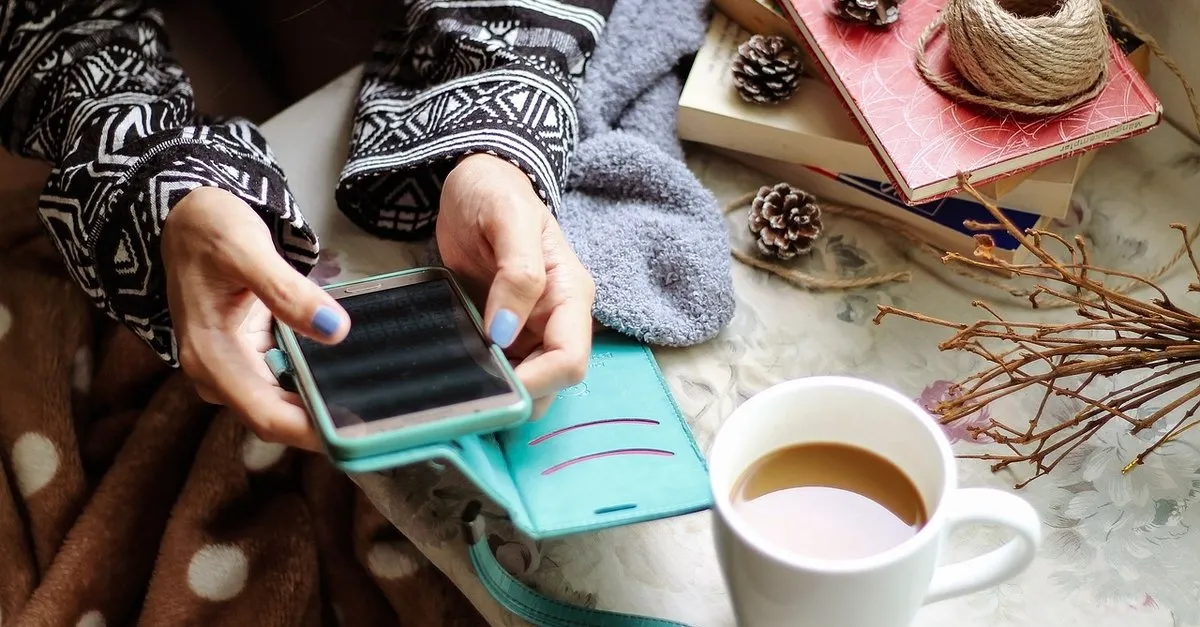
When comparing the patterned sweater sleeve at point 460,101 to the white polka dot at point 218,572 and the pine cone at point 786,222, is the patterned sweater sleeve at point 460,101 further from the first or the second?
the white polka dot at point 218,572

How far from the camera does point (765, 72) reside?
63 centimetres

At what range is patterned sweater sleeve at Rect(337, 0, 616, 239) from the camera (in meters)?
0.60

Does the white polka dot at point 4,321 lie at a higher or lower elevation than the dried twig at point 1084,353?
lower

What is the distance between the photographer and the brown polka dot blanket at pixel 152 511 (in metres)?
0.67

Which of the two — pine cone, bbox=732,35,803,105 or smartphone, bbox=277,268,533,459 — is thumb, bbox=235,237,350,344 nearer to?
smartphone, bbox=277,268,533,459

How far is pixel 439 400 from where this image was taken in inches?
17.4

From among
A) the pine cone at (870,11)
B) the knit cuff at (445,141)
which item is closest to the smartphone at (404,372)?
the knit cuff at (445,141)

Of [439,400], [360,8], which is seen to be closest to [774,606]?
[439,400]

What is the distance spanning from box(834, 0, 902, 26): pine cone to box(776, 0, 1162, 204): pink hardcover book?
0.4 inches

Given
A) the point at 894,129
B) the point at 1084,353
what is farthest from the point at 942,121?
the point at 1084,353

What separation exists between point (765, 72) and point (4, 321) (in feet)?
1.92

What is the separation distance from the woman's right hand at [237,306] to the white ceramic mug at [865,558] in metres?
0.20

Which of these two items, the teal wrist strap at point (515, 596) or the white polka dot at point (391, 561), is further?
the white polka dot at point (391, 561)

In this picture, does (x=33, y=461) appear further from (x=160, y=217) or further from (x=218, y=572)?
(x=160, y=217)
